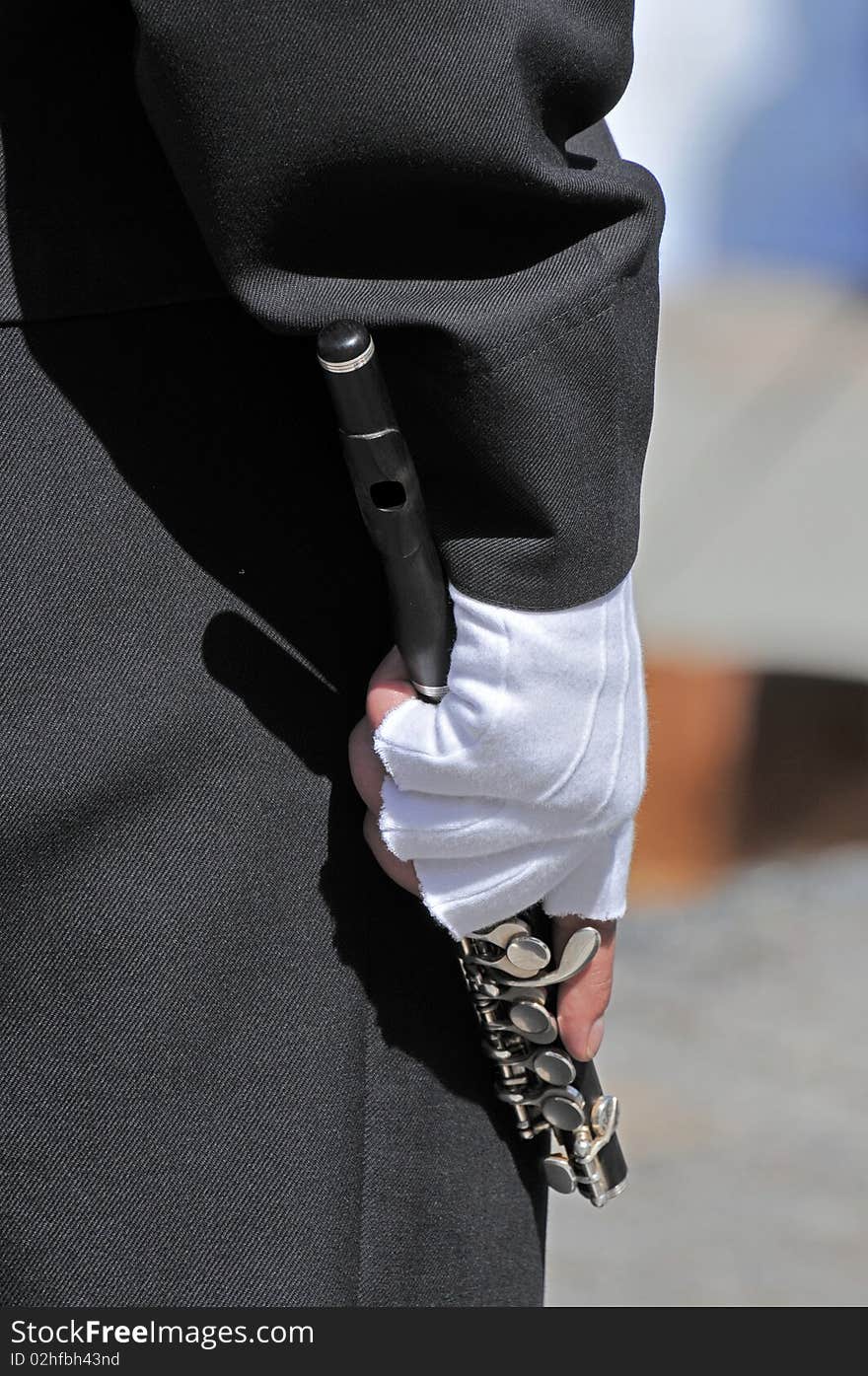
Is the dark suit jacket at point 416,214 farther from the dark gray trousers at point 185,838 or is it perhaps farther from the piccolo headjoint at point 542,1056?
the piccolo headjoint at point 542,1056

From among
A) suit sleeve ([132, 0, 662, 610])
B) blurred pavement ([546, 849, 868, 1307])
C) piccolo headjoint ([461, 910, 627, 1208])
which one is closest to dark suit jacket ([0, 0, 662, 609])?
suit sleeve ([132, 0, 662, 610])

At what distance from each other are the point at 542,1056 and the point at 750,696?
7.08 ft

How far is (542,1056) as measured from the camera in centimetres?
108

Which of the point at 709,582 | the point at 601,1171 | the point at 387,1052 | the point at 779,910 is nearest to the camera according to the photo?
the point at 387,1052

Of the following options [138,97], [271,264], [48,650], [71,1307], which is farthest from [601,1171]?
[138,97]

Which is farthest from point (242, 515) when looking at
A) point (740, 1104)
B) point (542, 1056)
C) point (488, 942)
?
point (740, 1104)

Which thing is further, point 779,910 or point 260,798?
point 779,910

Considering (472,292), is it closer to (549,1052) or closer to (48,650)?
(48,650)

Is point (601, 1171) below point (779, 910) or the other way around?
the other way around

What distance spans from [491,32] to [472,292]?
134 mm

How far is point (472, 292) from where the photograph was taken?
2.74 ft

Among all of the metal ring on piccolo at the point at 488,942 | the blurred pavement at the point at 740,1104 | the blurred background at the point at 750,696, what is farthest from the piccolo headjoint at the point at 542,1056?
the blurred pavement at the point at 740,1104

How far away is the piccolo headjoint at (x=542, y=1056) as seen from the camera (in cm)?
103

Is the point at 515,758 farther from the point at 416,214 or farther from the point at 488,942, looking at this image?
the point at 416,214
